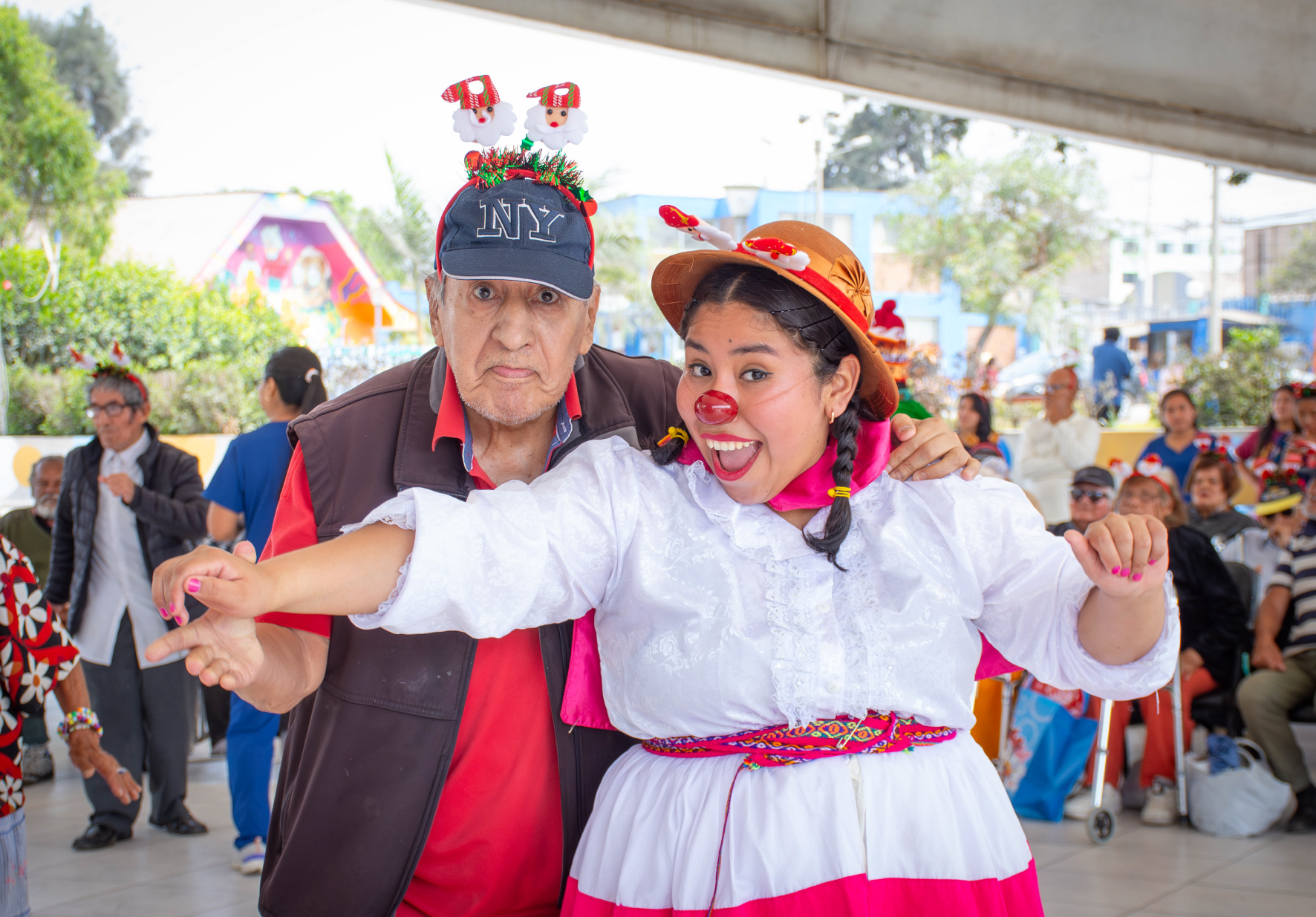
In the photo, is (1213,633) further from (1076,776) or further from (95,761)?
(95,761)

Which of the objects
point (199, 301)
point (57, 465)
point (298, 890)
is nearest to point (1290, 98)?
point (298, 890)

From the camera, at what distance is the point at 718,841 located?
1.72m

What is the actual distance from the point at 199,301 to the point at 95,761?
19692 mm

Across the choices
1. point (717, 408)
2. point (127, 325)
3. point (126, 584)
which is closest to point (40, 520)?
point (126, 584)

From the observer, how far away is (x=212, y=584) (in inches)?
54.9

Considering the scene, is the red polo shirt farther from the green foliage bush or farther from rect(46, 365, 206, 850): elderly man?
the green foliage bush

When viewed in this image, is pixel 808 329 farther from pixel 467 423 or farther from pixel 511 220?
pixel 467 423

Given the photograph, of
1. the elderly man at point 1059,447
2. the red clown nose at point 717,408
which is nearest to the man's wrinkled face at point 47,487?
the red clown nose at point 717,408

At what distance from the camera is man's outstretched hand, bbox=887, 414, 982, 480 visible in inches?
75.5

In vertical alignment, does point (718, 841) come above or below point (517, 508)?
below

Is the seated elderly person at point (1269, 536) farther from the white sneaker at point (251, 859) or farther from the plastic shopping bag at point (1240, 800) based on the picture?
the white sneaker at point (251, 859)

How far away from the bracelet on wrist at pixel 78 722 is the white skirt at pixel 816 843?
1645 mm

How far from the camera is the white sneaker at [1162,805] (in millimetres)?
5402

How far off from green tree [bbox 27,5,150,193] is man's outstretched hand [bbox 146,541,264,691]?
39046 millimetres
